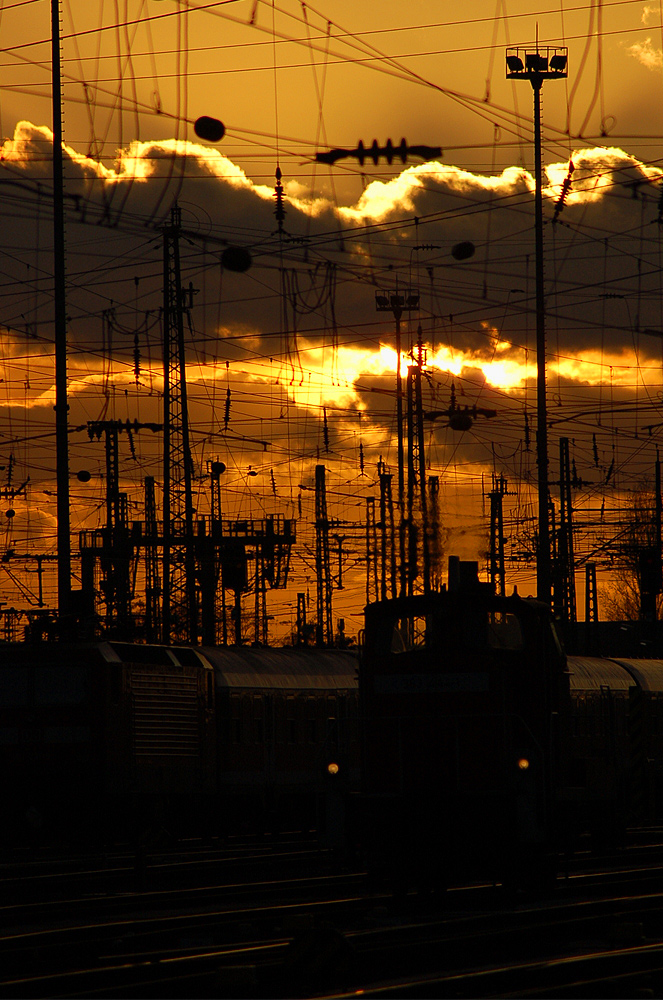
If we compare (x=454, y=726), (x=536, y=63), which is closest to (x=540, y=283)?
(x=536, y=63)

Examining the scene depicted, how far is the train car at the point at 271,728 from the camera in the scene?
32.5m

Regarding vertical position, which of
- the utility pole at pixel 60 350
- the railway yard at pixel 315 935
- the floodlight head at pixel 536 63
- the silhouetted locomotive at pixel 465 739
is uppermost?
the floodlight head at pixel 536 63

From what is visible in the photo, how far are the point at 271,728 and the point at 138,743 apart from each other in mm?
6060

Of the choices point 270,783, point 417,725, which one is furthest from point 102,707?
point 417,725

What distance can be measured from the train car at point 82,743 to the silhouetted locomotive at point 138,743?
0.02m

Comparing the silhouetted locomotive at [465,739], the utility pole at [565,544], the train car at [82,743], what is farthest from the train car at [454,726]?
the utility pole at [565,544]

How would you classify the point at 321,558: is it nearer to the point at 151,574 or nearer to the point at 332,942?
→ the point at 151,574

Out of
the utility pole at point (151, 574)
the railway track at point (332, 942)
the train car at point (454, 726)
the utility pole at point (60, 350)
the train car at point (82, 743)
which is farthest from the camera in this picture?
the utility pole at point (151, 574)

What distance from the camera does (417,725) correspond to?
756 inches

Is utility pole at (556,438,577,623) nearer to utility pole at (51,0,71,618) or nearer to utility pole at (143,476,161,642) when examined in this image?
utility pole at (143,476,161,642)

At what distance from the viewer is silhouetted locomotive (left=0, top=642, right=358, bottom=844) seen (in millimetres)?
27594

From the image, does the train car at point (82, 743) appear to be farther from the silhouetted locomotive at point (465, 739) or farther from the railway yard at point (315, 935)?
the silhouetted locomotive at point (465, 739)

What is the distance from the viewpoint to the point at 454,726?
18.9m

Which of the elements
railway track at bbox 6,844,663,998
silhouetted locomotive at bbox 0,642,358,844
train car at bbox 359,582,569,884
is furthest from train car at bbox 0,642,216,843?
train car at bbox 359,582,569,884
